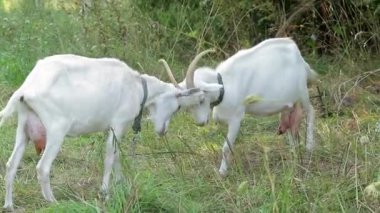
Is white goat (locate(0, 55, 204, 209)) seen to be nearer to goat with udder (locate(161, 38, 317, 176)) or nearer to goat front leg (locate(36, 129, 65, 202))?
goat front leg (locate(36, 129, 65, 202))

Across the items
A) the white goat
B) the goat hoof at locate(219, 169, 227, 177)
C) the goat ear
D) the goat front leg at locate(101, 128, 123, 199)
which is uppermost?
the white goat

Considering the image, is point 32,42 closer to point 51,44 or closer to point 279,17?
point 51,44

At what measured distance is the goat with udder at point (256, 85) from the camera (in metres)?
7.30

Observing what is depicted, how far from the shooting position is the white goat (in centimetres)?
611

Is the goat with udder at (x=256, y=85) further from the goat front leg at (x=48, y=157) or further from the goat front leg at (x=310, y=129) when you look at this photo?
the goat front leg at (x=48, y=157)

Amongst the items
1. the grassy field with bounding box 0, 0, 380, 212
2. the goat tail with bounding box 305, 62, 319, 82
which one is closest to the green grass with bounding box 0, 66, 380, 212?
the grassy field with bounding box 0, 0, 380, 212

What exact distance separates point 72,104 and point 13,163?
1.88ft

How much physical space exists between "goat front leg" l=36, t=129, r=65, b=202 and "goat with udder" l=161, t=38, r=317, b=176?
1.31 metres

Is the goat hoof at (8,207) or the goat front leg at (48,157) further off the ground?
the goat front leg at (48,157)

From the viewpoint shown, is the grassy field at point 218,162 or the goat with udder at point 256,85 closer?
the grassy field at point 218,162

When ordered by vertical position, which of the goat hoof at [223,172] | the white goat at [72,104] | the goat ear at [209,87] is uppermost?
the white goat at [72,104]

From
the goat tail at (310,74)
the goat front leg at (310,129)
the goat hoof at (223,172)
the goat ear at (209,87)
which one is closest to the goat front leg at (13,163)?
the goat hoof at (223,172)

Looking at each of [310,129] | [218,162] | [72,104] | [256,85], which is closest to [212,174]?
[218,162]

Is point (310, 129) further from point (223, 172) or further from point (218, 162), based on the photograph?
point (223, 172)
